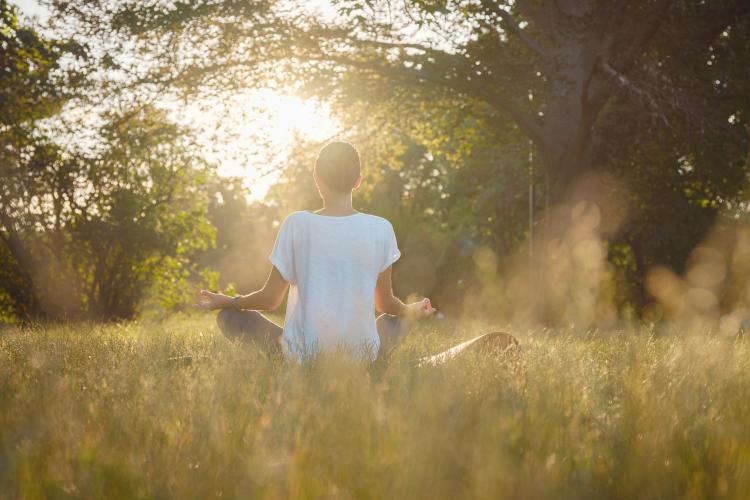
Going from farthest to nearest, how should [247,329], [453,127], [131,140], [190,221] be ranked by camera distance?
[190,221] → [453,127] → [131,140] → [247,329]

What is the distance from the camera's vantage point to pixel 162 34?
35.3 ft

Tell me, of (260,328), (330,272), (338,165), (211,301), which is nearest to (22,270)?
(260,328)

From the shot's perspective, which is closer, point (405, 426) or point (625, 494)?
point (625, 494)

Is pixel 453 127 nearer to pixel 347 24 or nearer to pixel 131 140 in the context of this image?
pixel 347 24

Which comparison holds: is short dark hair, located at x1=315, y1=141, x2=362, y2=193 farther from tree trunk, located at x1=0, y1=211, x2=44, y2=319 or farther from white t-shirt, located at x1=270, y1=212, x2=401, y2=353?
tree trunk, located at x1=0, y1=211, x2=44, y2=319

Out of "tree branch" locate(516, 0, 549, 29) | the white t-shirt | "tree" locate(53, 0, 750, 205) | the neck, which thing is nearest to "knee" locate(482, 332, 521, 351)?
the white t-shirt

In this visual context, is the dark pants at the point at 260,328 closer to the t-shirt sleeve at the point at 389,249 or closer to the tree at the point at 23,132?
the t-shirt sleeve at the point at 389,249

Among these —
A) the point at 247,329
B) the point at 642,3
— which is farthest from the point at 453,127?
the point at 247,329

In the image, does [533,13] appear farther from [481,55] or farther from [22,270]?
[22,270]

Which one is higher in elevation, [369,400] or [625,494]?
[369,400]

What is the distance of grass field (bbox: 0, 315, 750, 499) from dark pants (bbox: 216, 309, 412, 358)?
3.02 ft

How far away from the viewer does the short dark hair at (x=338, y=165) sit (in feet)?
13.1

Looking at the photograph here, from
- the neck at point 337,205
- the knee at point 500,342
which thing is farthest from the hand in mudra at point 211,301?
the knee at point 500,342

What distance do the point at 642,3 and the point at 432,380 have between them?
37.4 ft
